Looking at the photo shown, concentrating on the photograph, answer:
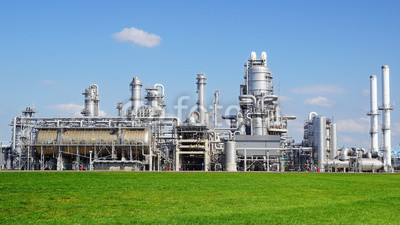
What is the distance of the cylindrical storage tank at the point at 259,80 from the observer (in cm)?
10544

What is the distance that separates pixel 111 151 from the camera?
8638 centimetres

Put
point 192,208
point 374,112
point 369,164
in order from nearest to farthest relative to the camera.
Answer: point 192,208 < point 369,164 < point 374,112

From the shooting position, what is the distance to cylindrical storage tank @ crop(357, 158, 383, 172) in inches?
3317

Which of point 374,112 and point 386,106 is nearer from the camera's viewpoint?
point 386,106

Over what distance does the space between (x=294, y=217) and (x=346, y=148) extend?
77470 mm

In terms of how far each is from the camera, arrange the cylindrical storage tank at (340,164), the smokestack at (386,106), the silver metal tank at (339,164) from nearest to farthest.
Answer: the cylindrical storage tank at (340,164) → the silver metal tank at (339,164) → the smokestack at (386,106)

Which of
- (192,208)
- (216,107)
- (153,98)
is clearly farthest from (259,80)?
(192,208)

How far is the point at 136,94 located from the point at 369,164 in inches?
1709

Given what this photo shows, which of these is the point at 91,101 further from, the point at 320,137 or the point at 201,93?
the point at 320,137

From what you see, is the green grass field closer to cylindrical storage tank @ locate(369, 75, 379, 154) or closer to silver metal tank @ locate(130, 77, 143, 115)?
cylindrical storage tank @ locate(369, 75, 379, 154)

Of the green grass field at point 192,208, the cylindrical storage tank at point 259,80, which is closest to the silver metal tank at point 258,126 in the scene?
the cylindrical storage tank at point 259,80

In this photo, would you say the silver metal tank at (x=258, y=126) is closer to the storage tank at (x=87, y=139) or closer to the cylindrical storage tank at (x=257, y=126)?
the cylindrical storage tank at (x=257, y=126)

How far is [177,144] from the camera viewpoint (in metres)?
87.3

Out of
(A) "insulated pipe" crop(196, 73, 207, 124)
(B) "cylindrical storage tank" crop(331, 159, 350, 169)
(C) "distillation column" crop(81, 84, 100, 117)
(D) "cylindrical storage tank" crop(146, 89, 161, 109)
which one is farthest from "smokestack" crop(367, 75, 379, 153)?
(C) "distillation column" crop(81, 84, 100, 117)
